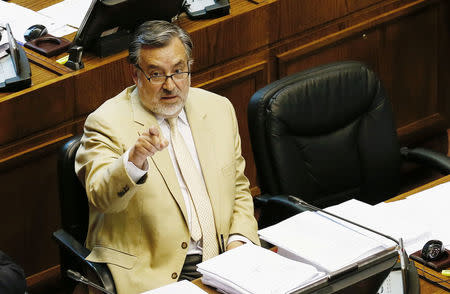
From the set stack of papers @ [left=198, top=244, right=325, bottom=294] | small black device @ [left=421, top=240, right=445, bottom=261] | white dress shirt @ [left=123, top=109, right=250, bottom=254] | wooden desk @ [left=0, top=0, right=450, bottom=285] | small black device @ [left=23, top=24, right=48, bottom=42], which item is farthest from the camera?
small black device @ [left=23, top=24, right=48, bottom=42]

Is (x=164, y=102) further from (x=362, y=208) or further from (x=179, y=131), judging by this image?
(x=362, y=208)

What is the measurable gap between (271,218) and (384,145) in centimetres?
51

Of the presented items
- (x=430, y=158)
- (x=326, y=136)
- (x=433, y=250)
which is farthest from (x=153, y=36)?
(x=430, y=158)

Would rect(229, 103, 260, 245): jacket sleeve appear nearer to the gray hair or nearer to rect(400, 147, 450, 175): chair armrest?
the gray hair

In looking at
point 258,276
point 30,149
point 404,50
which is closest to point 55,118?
point 30,149

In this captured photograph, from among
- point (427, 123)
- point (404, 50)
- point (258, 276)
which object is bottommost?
point (427, 123)

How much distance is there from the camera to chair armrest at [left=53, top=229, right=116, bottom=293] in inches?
107

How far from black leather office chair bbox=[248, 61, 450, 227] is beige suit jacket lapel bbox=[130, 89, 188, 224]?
0.36 m

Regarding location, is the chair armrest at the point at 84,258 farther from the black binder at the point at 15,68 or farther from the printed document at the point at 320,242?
the black binder at the point at 15,68

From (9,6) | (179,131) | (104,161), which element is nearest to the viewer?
(104,161)

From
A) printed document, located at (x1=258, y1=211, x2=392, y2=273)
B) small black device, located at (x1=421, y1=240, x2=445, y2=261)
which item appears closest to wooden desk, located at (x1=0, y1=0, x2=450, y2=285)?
printed document, located at (x1=258, y1=211, x2=392, y2=273)

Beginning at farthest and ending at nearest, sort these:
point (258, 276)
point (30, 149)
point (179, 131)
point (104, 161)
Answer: point (30, 149) < point (179, 131) < point (104, 161) < point (258, 276)

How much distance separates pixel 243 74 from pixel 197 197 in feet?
4.00

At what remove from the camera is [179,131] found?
116 inches
